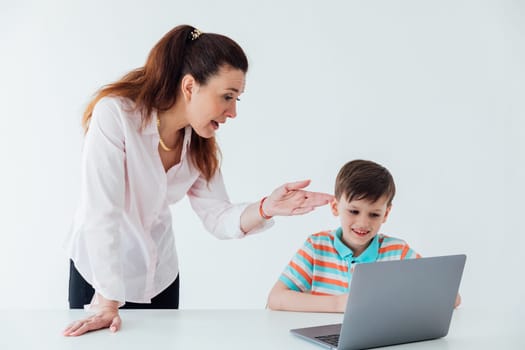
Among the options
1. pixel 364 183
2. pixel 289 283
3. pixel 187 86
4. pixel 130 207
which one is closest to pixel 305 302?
pixel 289 283

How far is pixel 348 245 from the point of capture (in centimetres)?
210

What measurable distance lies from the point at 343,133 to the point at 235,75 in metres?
1.86

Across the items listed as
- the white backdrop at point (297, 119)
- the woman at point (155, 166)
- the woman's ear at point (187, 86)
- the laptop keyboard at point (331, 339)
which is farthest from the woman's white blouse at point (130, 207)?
the white backdrop at point (297, 119)

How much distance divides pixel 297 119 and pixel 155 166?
73.0 inches

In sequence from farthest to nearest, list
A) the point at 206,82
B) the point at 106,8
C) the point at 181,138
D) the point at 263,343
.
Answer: the point at 106,8
the point at 181,138
the point at 206,82
the point at 263,343

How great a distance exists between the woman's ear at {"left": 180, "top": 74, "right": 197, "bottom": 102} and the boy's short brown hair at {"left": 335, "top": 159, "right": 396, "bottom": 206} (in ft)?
1.86

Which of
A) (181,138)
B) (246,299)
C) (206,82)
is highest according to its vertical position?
(206,82)

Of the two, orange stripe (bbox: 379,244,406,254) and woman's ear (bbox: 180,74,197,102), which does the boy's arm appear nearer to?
orange stripe (bbox: 379,244,406,254)

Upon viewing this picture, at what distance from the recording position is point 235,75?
1.97 meters

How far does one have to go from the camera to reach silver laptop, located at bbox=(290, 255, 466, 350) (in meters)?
1.37

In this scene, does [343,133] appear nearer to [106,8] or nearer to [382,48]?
[382,48]

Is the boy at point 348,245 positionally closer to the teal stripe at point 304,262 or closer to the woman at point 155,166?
the teal stripe at point 304,262

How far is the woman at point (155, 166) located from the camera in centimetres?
179

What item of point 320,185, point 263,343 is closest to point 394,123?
point 320,185
